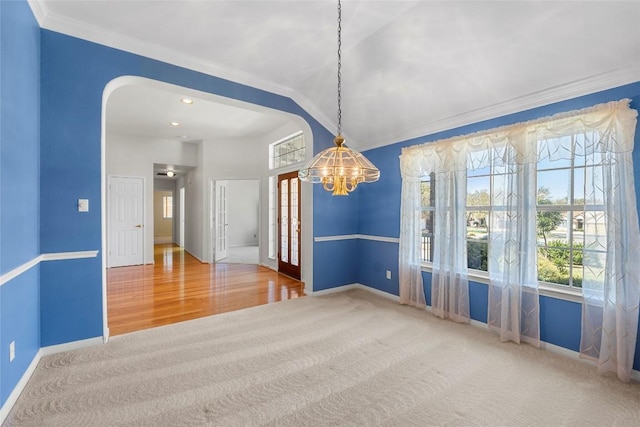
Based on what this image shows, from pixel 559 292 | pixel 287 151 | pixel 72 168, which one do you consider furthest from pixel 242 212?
pixel 559 292

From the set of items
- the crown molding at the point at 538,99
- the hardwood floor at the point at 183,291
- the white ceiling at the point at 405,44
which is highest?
the white ceiling at the point at 405,44

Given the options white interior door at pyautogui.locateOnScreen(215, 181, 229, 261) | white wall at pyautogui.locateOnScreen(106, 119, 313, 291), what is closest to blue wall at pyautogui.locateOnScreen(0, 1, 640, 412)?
white wall at pyautogui.locateOnScreen(106, 119, 313, 291)

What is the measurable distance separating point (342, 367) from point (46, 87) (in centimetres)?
362

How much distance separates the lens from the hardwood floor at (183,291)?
3.58 m

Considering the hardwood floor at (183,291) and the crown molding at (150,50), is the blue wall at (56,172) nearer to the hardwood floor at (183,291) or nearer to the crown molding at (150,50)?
the crown molding at (150,50)

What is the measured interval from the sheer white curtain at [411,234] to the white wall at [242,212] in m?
7.16

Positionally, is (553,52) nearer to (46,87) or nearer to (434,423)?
(434,423)

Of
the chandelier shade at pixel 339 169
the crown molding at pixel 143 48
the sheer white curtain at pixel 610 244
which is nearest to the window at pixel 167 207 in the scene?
the crown molding at pixel 143 48

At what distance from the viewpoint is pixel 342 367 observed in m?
2.43

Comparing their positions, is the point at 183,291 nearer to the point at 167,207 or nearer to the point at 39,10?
the point at 39,10

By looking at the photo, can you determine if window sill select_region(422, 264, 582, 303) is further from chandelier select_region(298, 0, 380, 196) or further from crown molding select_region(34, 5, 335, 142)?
crown molding select_region(34, 5, 335, 142)

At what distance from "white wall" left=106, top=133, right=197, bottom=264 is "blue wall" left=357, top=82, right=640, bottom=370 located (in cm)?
→ 520

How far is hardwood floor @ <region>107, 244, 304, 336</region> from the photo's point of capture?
358cm

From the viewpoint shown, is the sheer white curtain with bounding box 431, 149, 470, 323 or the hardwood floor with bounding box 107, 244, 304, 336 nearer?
the sheer white curtain with bounding box 431, 149, 470, 323
